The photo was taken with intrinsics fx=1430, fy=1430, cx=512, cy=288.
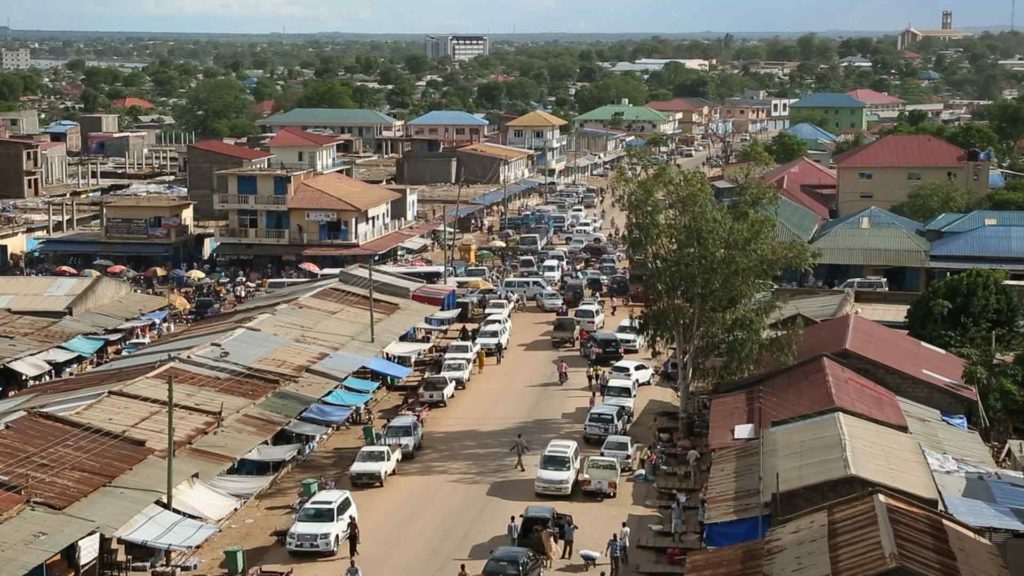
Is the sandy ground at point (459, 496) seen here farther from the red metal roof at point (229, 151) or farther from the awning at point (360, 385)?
the red metal roof at point (229, 151)

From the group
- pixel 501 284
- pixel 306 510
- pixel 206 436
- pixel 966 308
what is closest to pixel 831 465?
pixel 306 510

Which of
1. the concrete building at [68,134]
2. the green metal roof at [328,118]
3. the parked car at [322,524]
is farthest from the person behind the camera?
the green metal roof at [328,118]

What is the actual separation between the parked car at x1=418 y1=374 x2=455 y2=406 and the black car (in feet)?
15.9

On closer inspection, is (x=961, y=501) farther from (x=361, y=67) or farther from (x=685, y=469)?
(x=361, y=67)

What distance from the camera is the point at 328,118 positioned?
84688 millimetres

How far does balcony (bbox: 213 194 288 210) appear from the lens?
44.9m

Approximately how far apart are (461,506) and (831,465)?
238 inches

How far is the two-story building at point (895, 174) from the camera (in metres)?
51.2

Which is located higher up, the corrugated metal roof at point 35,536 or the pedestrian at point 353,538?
the corrugated metal roof at point 35,536

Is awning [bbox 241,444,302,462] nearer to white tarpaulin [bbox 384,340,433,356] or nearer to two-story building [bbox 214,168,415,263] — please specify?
white tarpaulin [bbox 384,340,433,356]

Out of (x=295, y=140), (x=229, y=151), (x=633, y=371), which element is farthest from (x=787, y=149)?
(x=633, y=371)

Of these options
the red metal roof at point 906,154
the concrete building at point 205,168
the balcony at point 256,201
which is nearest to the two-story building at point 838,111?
the red metal roof at point 906,154

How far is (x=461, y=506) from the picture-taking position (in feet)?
70.0

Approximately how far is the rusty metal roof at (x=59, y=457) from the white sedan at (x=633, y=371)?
12.4 m
